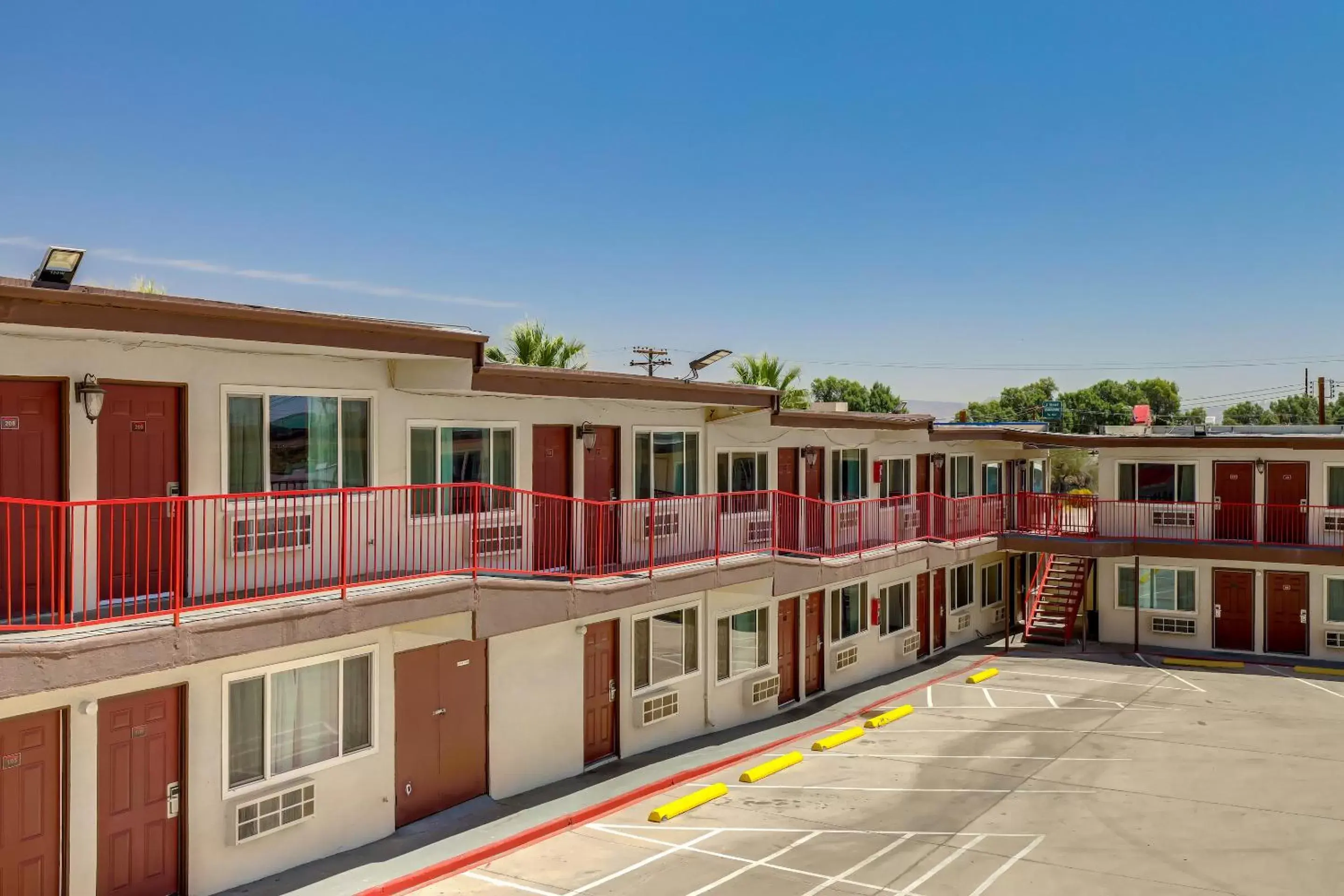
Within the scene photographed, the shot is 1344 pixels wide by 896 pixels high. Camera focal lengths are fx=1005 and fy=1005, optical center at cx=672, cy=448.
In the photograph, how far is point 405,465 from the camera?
541 inches

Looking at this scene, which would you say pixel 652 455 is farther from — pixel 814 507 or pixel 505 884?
pixel 505 884

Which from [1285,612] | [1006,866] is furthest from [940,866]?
[1285,612]

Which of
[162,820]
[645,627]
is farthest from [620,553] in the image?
[162,820]

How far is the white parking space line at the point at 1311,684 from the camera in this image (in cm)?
2344

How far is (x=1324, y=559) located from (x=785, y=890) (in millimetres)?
21658

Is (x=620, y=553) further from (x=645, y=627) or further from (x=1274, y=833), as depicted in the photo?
(x=1274, y=833)

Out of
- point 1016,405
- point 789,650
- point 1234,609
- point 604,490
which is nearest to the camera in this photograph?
point 604,490

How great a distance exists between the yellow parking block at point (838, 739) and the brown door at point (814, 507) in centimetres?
357

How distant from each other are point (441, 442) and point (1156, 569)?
23.8 meters

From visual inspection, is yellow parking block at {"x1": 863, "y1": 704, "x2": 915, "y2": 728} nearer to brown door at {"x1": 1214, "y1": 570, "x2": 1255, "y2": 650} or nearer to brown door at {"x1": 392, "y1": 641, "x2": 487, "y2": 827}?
brown door at {"x1": 392, "y1": 641, "x2": 487, "y2": 827}

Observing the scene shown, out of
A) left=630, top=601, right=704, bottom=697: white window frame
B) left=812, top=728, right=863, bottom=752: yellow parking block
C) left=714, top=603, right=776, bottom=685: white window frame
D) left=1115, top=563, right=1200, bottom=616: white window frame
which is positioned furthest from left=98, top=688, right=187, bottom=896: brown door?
left=1115, top=563, right=1200, bottom=616: white window frame

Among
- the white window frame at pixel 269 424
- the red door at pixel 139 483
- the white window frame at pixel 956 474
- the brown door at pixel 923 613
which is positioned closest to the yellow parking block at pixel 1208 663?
the brown door at pixel 923 613

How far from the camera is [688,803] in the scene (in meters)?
14.9

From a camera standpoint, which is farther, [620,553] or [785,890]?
[620,553]
